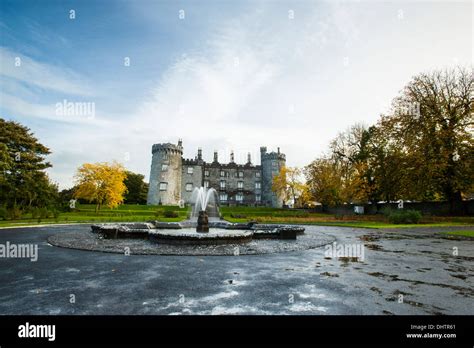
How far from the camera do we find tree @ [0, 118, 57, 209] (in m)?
33.7

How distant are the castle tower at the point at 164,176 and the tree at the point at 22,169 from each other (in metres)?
23.5

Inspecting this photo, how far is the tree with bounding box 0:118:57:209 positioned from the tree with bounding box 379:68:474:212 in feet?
148

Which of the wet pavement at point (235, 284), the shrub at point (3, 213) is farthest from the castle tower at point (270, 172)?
the wet pavement at point (235, 284)

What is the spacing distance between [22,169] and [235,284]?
4169 cm

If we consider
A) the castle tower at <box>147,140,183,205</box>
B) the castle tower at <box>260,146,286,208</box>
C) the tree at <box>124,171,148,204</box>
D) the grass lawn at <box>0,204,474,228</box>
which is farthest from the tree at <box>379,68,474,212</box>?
the tree at <box>124,171,148,204</box>

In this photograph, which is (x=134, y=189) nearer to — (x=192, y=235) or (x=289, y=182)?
(x=289, y=182)

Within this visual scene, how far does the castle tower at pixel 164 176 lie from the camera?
6266cm

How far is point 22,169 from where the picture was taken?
36781mm

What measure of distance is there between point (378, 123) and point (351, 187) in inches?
399

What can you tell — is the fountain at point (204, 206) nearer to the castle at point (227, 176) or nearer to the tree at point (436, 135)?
the castle at point (227, 176)

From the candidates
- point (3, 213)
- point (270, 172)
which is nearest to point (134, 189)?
point (270, 172)

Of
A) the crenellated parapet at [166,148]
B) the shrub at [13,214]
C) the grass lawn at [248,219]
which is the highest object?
the crenellated parapet at [166,148]

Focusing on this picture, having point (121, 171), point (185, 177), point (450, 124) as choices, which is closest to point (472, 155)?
point (450, 124)

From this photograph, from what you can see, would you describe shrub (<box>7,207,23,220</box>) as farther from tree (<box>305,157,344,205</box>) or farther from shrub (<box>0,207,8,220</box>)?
tree (<box>305,157,344,205</box>)
